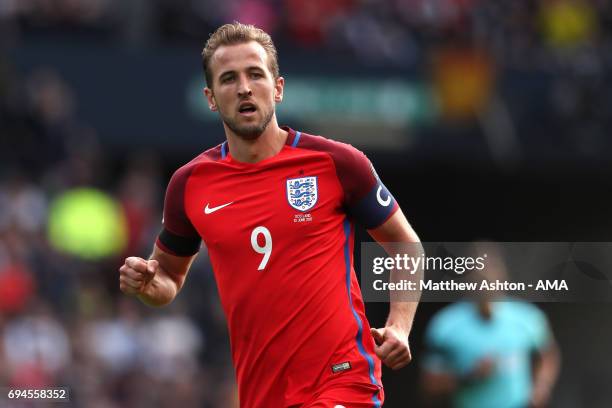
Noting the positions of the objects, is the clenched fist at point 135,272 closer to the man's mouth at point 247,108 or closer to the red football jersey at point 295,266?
the red football jersey at point 295,266

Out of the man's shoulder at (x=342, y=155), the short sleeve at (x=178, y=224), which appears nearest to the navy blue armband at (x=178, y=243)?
the short sleeve at (x=178, y=224)

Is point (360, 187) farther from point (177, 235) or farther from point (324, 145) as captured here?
point (177, 235)

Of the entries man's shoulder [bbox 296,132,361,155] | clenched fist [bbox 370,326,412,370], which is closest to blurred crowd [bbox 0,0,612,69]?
man's shoulder [bbox 296,132,361,155]

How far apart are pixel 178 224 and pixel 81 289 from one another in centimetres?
742

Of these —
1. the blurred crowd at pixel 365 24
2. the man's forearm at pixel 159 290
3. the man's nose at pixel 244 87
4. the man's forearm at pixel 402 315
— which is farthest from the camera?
the blurred crowd at pixel 365 24

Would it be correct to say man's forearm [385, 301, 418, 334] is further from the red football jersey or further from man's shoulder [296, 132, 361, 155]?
man's shoulder [296, 132, 361, 155]

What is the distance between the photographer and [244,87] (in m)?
5.49

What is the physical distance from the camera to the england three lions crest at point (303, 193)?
549cm

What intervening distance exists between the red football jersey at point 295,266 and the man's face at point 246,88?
0.19m

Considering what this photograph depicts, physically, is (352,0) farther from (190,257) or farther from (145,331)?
(190,257)

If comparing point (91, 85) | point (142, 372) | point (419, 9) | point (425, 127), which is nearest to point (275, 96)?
point (142, 372)

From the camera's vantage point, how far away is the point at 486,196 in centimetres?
1817

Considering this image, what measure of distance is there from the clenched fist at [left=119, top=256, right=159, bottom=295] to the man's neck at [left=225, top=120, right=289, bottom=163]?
23.4 inches

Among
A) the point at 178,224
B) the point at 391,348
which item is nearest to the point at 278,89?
the point at 178,224
